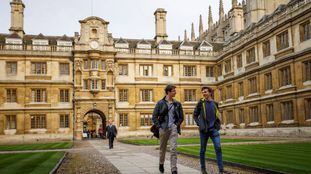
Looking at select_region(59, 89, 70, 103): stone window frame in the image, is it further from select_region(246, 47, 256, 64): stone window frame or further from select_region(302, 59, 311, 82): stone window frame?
select_region(302, 59, 311, 82): stone window frame

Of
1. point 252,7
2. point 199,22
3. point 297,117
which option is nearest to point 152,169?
point 297,117

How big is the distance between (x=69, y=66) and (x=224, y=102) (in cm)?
1955

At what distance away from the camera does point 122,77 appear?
1700 inches

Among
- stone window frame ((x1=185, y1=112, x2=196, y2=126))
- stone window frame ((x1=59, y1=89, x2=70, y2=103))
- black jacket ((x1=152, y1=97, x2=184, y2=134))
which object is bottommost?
stone window frame ((x1=185, y1=112, x2=196, y2=126))

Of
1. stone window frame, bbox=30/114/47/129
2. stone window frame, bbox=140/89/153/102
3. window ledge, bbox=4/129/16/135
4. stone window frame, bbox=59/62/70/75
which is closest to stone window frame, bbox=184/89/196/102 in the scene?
stone window frame, bbox=140/89/153/102

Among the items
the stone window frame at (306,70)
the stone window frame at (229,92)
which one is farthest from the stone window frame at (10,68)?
the stone window frame at (306,70)

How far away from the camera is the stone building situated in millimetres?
35844

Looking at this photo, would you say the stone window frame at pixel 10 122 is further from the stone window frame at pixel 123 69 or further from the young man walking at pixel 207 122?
the young man walking at pixel 207 122

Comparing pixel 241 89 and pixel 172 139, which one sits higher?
pixel 241 89

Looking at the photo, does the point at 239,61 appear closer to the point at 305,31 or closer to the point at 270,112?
the point at 270,112

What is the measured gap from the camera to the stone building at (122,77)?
35844mm

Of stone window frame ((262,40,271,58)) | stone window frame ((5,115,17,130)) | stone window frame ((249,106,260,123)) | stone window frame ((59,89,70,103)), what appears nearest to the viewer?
stone window frame ((262,40,271,58))

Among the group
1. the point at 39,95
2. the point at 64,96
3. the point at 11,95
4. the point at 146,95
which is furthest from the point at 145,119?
the point at 11,95

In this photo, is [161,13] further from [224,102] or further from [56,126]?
[56,126]
